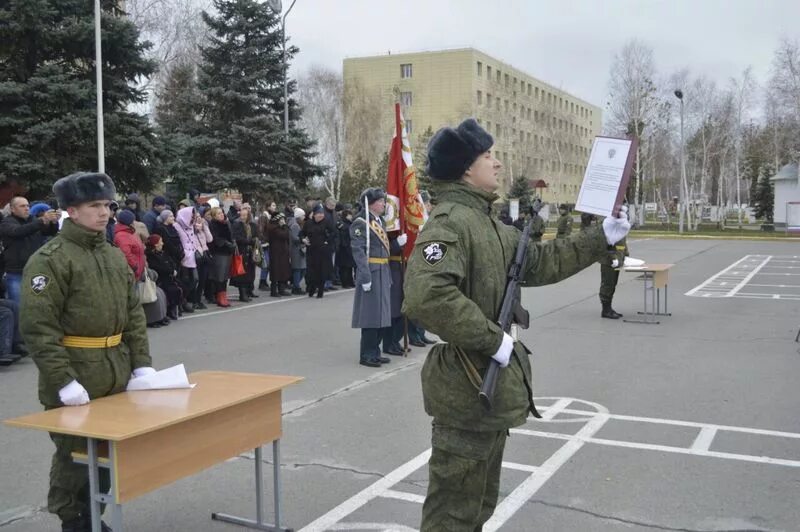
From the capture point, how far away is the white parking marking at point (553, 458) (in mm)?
4535

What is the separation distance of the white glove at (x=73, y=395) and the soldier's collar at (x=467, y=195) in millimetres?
2012

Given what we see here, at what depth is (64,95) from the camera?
1858 centimetres

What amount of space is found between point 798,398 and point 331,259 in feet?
36.0

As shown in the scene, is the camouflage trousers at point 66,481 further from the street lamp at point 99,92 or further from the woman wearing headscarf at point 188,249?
the street lamp at point 99,92

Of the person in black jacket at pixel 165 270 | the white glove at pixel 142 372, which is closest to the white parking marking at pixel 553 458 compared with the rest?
the white glove at pixel 142 372

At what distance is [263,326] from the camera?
474 inches

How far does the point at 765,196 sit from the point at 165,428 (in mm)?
69310

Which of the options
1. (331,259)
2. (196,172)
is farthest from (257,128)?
(331,259)

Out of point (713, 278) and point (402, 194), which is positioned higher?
point (402, 194)

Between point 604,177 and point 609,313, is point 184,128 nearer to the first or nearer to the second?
point 609,313

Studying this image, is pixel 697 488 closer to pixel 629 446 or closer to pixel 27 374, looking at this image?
pixel 629 446

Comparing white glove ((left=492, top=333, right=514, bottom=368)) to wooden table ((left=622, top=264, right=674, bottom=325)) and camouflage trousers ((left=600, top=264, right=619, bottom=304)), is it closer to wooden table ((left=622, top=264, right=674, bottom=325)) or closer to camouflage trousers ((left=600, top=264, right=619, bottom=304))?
wooden table ((left=622, top=264, right=674, bottom=325))

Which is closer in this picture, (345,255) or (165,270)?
(165,270)

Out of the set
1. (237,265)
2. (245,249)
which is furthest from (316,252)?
(237,265)
